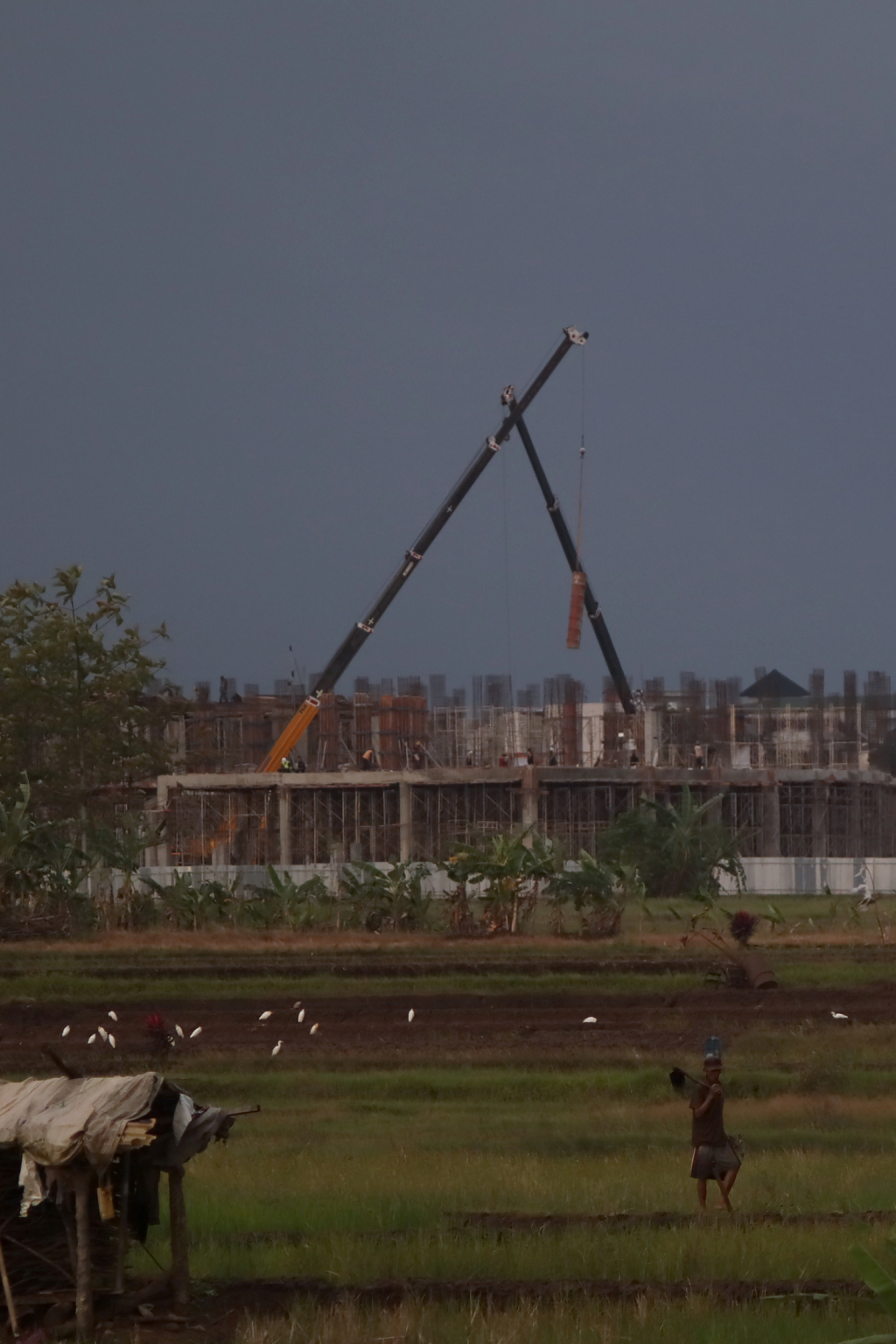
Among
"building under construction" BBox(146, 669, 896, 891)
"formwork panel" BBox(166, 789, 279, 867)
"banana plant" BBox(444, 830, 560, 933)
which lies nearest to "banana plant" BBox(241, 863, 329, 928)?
"banana plant" BBox(444, 830, 560, 933)

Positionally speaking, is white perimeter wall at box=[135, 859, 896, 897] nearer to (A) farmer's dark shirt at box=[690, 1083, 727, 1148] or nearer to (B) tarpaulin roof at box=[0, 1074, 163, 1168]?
(A) farmer's dark shirt at box=[690, 1083, 727, 1148]

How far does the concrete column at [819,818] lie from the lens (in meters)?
57.9

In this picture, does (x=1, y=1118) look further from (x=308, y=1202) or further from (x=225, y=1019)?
(x=225, y=1019)

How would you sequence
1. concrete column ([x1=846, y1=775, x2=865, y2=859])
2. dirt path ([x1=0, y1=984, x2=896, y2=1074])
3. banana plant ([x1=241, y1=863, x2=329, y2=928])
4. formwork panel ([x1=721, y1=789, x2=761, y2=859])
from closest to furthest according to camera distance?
dirt path ([x1=0, y1=984, x2=896, y2=1074]) → banana plant ([x1=241, y1=863, x2=329, y2=928]) → formwork panel ([x1=721, y1=789, x2=761, y2=859]) → concrete column ([x1=846, y1=775, x2=865, y2=859])

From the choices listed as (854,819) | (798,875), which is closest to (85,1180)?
(798,875)

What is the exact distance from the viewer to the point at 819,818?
191 ft

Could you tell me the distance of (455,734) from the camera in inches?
2586

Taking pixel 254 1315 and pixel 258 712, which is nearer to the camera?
pixel 254 1315

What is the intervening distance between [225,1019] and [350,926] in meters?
11.5

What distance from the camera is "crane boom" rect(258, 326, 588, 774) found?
198 feet

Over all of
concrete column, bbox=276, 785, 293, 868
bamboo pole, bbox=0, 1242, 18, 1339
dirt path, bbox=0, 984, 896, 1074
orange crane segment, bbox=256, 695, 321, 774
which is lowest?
dirt path, bbox=0, 984, 896, 1074

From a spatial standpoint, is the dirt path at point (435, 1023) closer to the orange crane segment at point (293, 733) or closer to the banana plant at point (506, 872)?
the banana plant at point (506, 872)

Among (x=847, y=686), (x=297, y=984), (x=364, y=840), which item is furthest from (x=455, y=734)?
(x=297, y=984)

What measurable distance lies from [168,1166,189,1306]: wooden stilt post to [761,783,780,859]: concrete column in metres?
44.8
